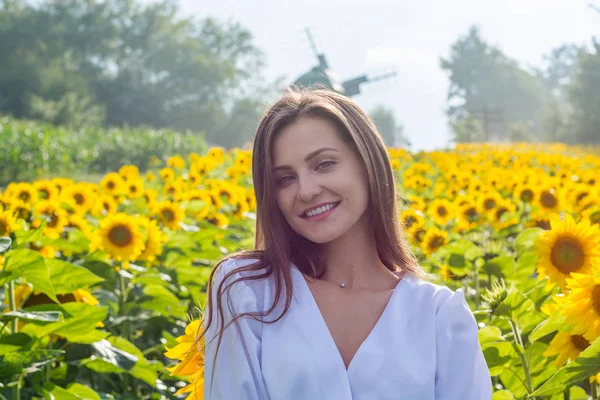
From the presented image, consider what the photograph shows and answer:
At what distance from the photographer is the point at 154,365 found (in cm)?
263

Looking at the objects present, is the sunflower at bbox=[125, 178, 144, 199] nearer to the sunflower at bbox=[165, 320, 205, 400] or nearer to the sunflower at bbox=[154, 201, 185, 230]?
the sunflower at bbox=[154, 201, 185, 230]

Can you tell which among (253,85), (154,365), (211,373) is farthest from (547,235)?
(253,85)

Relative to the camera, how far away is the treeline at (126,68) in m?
37.7

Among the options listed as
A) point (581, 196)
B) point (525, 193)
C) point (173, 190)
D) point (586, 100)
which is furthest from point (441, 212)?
point (586, 100)

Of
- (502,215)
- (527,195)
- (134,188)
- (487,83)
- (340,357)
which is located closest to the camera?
(340,357)

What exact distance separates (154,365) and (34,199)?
1650mm

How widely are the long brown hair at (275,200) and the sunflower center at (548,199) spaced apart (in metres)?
2.52

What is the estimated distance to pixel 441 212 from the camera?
4551 millimetres

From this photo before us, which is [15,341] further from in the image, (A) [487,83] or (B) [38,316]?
(A) [487,83]

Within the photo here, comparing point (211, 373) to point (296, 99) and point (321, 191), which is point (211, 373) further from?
point (296, 99)

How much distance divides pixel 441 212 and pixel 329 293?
9.06 ft

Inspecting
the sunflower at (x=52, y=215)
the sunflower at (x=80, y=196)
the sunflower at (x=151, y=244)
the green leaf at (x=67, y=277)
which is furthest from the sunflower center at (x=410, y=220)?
Result: the green leaf at (x=67, y=277)

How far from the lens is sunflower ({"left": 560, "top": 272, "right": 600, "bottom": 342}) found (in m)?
1.69

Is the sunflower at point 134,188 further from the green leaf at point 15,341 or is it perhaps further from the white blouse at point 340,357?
the white blouse at point 340,357
